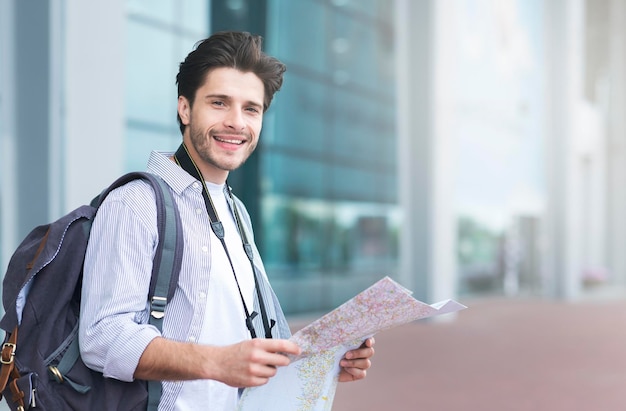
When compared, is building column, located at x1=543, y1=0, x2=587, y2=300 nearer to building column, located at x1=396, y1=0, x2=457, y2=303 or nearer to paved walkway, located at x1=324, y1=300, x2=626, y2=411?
paved walkway, located at x1=324, y1=300, x2=626, y2=411

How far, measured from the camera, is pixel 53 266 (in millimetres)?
1393

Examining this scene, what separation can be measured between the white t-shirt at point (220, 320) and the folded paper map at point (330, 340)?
0.19 feet

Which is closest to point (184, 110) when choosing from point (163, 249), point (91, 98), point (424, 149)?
point (163, 249)

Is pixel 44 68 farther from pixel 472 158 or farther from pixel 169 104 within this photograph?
pixel 472 158

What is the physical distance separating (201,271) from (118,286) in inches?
7.7

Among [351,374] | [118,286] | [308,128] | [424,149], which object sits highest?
[308,128]

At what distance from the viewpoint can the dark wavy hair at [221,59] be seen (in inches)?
62.2

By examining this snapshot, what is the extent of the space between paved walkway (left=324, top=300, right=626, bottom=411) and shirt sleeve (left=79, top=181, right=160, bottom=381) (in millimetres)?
4483

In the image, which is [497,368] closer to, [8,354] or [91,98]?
[91,98]

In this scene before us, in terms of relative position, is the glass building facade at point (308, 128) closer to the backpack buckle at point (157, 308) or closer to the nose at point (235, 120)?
the nose at point (235, 120)

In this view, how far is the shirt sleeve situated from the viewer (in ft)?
4.31

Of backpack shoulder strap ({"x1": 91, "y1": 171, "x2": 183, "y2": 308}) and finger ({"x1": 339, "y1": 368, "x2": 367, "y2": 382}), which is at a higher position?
backpack shoulder strap ({"x1": 91, "y1": 171, "x2": 183, "y2": 308})

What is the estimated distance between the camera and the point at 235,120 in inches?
62.4

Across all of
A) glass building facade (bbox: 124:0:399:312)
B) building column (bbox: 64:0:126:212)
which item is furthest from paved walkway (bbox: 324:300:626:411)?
building column (bbox: 64:0:126:212)
